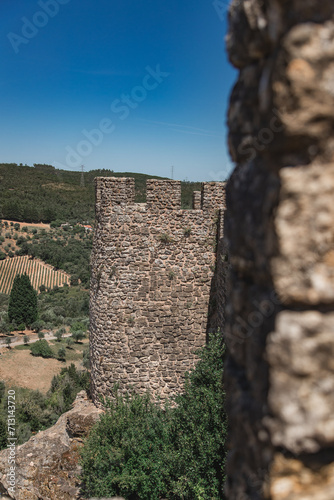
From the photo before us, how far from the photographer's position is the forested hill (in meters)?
54.3

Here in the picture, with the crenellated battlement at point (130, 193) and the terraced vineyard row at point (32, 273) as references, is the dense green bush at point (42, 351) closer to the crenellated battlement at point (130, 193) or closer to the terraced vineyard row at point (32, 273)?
the terraced vineyard row at point (32, 273)

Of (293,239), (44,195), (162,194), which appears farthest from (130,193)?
(44,195)

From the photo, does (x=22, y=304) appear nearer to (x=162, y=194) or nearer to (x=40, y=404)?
(x=40, y=404)

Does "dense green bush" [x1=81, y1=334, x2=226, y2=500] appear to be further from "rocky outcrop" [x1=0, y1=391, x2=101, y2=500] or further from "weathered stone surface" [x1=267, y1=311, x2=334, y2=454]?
"weathered stone surface" [x1=267, y1=311, x2=334, y2=454]

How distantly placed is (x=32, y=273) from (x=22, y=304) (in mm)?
12581

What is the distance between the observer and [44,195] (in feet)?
204

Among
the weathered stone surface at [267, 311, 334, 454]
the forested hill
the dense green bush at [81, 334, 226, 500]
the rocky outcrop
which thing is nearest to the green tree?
the forested hill

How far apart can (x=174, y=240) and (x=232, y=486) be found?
613cm

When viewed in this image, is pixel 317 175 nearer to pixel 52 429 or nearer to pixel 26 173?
pixel 52 429

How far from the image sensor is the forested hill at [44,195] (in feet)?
178

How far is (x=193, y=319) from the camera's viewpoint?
804cm

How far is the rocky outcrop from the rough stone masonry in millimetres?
7470

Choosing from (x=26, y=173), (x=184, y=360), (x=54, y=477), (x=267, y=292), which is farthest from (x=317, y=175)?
(x=26, y=173)

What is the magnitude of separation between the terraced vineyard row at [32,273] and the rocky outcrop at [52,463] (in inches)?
1341
